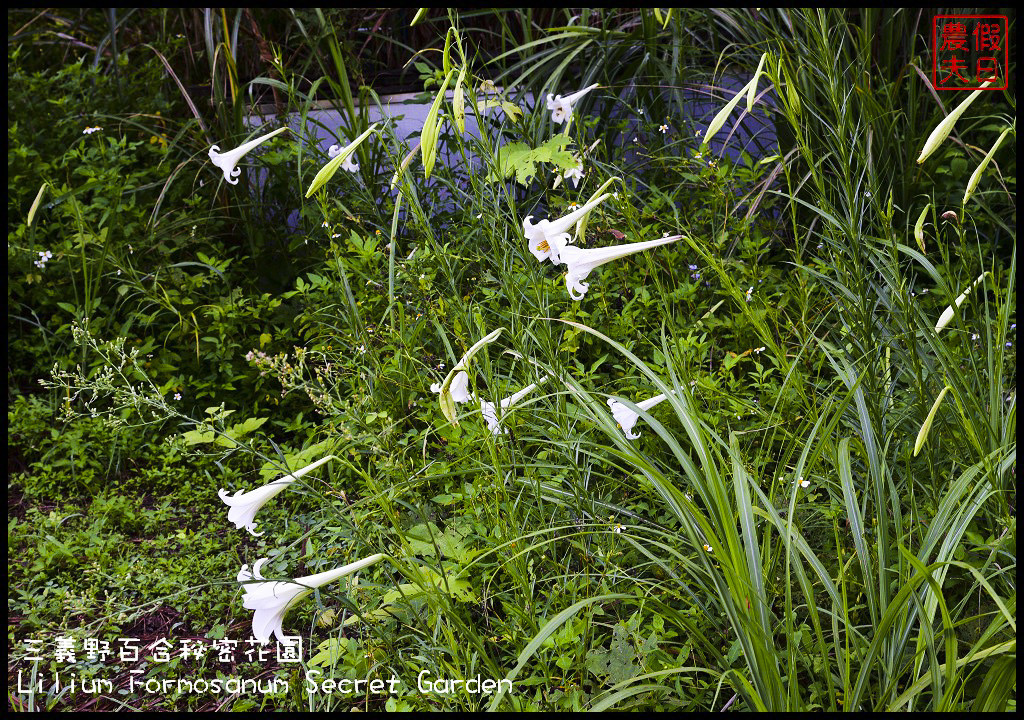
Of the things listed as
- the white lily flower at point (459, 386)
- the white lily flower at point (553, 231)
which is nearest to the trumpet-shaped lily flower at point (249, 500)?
the white lily flower at point (459, 386)

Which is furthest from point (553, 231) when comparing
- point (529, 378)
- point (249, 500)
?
point (249, 500)

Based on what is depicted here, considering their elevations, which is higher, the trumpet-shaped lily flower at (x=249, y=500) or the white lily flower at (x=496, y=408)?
the white lily flower at (x=496, y=408)

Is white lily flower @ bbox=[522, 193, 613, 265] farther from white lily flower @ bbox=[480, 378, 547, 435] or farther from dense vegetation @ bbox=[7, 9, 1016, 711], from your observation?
white lily flower @ bbox=[480, 378, 547, 435]

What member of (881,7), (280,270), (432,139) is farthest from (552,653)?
(881,7)

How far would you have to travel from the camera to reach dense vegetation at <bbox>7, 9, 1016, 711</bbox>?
45.8 inches

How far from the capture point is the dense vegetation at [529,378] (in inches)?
45.8

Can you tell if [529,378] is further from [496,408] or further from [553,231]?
[553,231]

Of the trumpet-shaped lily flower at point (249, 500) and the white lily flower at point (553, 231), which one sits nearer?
the trumpet-shaped lily flower at point (249, 500)

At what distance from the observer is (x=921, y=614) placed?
3.15ft

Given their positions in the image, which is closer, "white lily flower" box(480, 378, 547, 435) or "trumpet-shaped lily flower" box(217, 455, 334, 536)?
"trumpet-shaped lily flower" box(217, 455, 334, 536)

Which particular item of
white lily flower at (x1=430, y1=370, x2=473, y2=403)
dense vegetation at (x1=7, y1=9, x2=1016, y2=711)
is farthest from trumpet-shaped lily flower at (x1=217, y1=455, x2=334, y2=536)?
white lily flower at (x1=430, y1=370, x2=473, y2=403)

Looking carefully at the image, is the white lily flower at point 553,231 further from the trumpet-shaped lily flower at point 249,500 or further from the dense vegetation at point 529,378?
the trumpet-shaped lily flower at point 249,500

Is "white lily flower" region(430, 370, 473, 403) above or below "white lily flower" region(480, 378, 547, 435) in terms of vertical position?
above

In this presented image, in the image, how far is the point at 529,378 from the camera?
1.40 m
